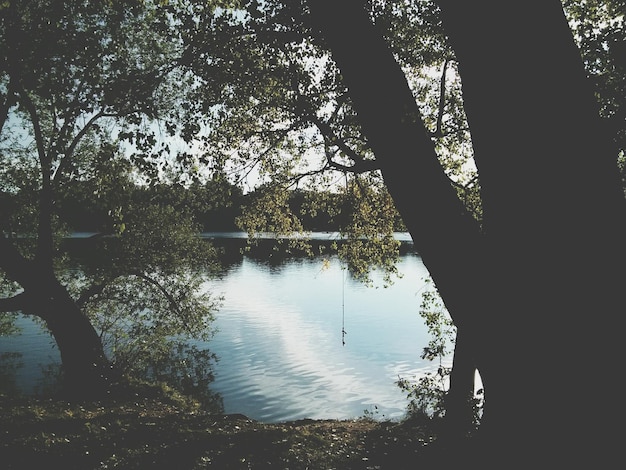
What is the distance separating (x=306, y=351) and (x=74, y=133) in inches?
929

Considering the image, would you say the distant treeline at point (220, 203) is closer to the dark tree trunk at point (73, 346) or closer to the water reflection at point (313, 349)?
the water reflection at point (313, 349)

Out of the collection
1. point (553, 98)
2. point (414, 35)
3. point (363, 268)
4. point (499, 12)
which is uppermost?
point (414, 35)

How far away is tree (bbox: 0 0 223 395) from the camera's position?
8078mm

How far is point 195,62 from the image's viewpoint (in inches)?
384

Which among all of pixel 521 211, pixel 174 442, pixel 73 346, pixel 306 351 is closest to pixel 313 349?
pixel 306 351

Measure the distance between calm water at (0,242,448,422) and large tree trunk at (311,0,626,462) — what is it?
13227 millimetres

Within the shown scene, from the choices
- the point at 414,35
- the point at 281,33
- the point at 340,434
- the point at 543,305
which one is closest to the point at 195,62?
the point at 281,33

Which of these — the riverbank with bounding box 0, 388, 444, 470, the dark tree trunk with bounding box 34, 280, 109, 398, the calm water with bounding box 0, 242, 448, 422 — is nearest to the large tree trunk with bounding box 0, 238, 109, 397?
the dark tree trunk with bounding box 34, 280, 109, 398

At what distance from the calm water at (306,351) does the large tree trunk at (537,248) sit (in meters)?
13.2

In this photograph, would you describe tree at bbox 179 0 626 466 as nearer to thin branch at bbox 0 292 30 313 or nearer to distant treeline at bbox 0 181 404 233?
distant treeline at bbox 0 181 404 233

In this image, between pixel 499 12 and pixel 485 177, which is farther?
pixel 485 177

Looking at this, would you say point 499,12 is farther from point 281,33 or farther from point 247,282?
point 247,282

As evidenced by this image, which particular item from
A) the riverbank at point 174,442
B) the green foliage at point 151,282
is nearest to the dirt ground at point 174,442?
the riverbank at point 174,442

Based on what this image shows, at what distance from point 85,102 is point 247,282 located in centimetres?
5565
